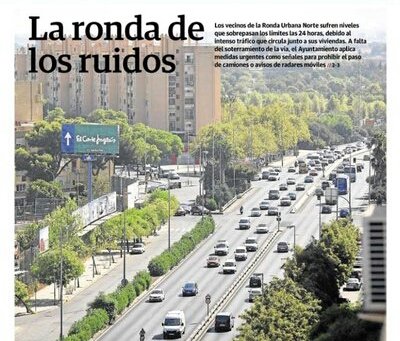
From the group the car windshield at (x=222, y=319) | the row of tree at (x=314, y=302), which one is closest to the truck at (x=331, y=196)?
the row of tree at (x=314, y=302)

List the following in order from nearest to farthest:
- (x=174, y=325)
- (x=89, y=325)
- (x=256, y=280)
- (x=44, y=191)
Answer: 1. (x=89, y=325)
2. (x=174, y=325)
3. (x=256, y=280)
4. (x=44, y=191)

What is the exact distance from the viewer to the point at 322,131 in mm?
21906

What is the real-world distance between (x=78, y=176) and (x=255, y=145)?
280cm

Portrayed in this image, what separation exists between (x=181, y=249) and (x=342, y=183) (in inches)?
103

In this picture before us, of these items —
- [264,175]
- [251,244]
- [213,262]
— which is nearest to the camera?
[213,262]

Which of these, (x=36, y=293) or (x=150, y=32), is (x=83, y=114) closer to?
(x=36, y=293)

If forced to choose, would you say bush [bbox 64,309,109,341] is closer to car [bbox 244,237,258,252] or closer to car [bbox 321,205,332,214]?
car [bbox 244,237,258,252]

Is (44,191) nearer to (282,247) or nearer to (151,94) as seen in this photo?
(151,94)

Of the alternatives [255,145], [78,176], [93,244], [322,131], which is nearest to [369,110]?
[322,131]

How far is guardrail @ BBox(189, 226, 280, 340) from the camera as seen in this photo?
43.3ft

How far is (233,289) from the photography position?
14930 mm

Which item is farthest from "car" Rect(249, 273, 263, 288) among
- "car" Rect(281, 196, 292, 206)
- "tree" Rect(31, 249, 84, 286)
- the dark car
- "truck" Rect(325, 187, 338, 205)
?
the dark car

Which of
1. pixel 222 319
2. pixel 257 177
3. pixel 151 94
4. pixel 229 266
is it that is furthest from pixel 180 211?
pixel 222 319

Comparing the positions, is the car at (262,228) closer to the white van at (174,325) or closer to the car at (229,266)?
the car at (229,266)
